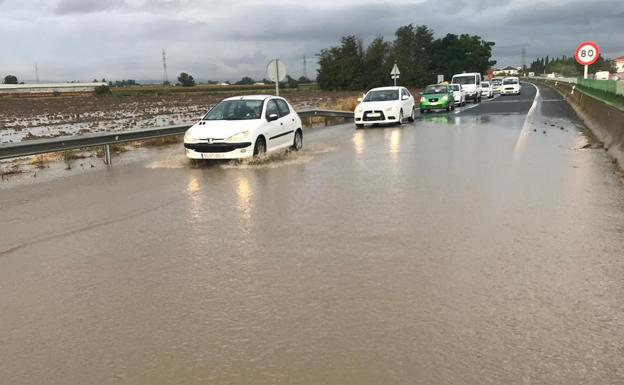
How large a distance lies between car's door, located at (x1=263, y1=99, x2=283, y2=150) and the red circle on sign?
659 inches

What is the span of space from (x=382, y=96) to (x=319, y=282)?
69.9 feet

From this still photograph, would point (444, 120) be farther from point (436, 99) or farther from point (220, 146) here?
point (220, 146)

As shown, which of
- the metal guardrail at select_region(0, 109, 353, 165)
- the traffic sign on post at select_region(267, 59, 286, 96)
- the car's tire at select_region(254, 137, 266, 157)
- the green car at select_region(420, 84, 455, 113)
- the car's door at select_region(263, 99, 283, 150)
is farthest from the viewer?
the green car at select_region(420, 84, 455, 113)

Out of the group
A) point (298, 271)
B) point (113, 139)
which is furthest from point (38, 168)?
point (298, 271)

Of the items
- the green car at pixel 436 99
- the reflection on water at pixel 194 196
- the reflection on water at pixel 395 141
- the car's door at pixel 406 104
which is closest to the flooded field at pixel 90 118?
the green car at pixel 436 99

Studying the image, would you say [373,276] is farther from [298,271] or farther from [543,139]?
[543,139]

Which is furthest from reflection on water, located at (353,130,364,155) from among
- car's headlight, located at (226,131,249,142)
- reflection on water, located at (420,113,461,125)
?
reflection on water, located at (420,113,461,125)

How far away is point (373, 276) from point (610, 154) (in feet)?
32.4

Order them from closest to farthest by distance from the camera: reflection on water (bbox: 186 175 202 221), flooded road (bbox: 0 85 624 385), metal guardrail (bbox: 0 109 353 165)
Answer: flooded road (bbox: 0 85 624 385), reflection on water (bbox: 186 175 202 221), metal guardrail (bbox: 0 109 353 165)

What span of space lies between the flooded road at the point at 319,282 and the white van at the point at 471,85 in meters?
35.6

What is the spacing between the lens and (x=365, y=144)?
1717 cm

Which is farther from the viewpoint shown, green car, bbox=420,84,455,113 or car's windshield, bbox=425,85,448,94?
car's windshield, bbox=425,85,448,94

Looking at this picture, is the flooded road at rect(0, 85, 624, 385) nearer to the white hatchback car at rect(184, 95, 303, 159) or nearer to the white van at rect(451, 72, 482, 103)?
the white hatchback car at rect(184, 95, 303, 159)

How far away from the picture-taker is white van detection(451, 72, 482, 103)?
146 feet
